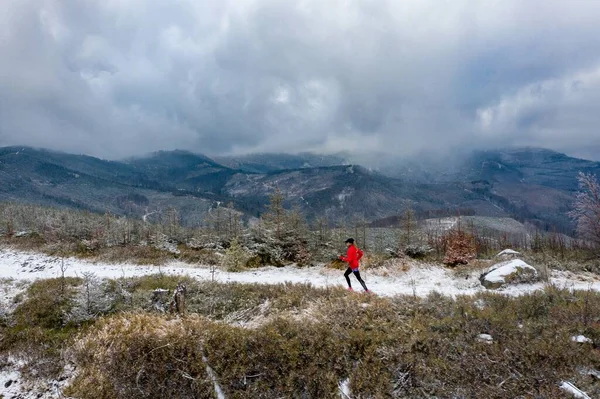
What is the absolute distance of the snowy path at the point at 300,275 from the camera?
1645cm

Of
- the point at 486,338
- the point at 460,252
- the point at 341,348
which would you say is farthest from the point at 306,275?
the point at 486,338

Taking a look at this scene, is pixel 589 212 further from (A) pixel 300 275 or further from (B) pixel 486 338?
(B) pixel 486 338

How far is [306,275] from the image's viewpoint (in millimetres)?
20469

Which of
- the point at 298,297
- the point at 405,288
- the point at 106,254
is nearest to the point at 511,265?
the point at 405,288

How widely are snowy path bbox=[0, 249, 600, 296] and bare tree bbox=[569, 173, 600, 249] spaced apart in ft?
34.2

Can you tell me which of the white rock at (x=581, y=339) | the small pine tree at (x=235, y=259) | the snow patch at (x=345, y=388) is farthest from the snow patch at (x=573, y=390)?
the small pine tree at (x=235, y=259)

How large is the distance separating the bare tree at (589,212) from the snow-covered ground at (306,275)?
10.4 m

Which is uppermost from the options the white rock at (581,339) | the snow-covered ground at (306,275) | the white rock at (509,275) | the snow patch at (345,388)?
the white rock at (581,339)

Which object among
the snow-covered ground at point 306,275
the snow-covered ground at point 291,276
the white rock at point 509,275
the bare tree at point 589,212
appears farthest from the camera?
the bare tree at point 589,212

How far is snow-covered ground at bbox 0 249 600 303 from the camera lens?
53.9ft

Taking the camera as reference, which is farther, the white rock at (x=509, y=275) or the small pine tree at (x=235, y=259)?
the small pine tree at (x=235, y=259)

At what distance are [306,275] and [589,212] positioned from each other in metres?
25.2

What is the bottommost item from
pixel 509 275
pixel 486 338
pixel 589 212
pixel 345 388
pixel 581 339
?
pixel 345 388

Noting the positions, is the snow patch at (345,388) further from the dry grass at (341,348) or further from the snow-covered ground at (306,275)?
the snow-covered ground at (306,275)
